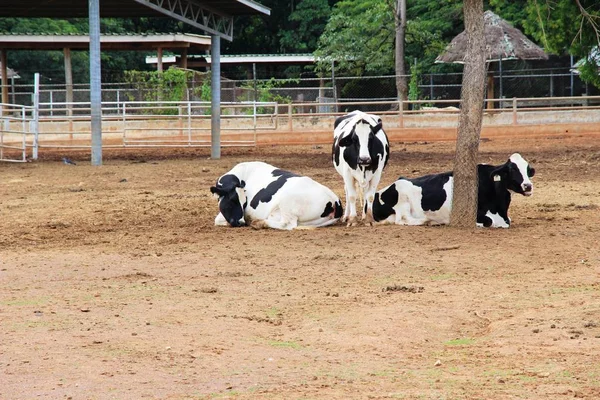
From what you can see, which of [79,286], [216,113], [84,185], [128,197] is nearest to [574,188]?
[128,197]

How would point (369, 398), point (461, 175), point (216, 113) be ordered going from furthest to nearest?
point (216, 113) < point (461, 175) < point (369, 398)

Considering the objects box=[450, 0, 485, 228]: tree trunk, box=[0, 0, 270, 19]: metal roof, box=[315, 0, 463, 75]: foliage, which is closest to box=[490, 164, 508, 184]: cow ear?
box=[450, 0, 485, 228]: tree trunk

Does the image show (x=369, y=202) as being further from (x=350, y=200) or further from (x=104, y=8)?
(x=104, y=8)

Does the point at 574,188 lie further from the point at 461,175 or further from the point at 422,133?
the point at 422,133

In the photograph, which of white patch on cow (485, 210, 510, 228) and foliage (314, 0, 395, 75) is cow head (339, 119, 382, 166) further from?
foliage (314, 0, 395, 75)

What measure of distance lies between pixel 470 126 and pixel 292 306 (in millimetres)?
4853

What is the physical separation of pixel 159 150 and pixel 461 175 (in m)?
16.6

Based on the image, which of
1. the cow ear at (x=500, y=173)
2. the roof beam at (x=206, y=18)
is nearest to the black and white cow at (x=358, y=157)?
the cow ear at (x=500, y=173)

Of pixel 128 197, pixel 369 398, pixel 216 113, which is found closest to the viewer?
pixel 369 398

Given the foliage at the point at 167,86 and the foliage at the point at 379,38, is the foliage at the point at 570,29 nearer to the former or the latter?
the foliage at the point at 167,86

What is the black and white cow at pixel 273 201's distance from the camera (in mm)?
12422

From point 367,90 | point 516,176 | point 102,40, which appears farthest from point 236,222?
point 367,90

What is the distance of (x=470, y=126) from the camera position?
12.2 meters

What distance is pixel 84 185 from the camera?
1831cm
